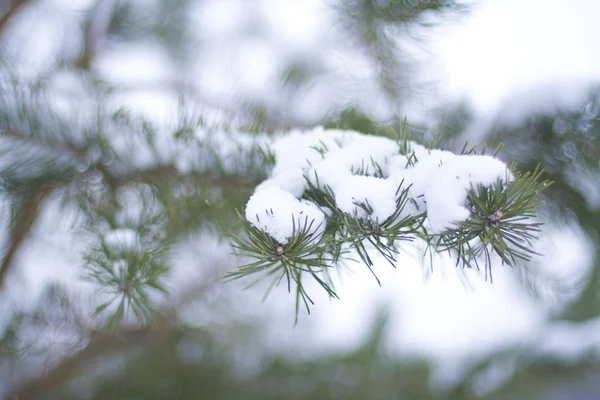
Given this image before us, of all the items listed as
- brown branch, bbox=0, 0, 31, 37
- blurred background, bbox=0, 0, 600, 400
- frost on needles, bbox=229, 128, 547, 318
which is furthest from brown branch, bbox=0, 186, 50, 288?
brown branch, bbox=0, 0, 31, 37

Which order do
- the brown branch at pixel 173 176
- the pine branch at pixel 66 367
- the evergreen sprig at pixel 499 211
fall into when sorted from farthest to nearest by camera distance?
the pine branch at pixel 66 367, the brown branch at pixel 173 176, the evergreen sprig at pixel 499 211

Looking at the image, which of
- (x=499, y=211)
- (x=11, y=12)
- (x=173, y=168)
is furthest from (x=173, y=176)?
(x=11, y=12)

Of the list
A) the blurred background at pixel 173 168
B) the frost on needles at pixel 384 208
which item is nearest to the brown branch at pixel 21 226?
the blurred background at pixel 173 168

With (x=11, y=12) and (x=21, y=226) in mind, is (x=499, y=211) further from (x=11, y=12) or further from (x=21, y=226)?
(x=11, y=12)

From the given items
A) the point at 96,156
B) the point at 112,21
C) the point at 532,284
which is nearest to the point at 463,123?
the point at 532,284

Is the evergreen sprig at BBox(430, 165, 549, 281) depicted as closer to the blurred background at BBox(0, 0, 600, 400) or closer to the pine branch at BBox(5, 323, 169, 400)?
the blurred background at BBox(0, 0, 600, 400)

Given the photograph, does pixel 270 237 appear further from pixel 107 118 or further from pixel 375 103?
pixel 375 103

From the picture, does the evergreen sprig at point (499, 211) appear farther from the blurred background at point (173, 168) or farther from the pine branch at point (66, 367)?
the pine branch at point (66, 367)
